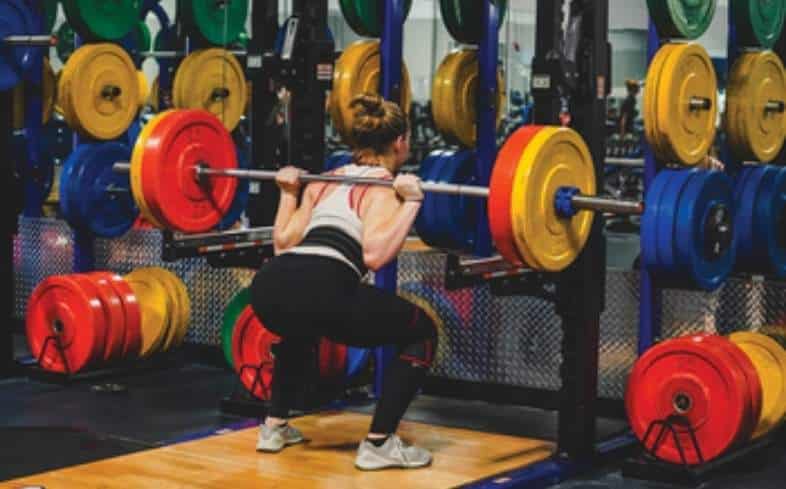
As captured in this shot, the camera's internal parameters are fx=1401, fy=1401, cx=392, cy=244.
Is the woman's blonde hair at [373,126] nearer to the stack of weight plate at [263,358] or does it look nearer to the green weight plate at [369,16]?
the stack of weight plate at [263,358]

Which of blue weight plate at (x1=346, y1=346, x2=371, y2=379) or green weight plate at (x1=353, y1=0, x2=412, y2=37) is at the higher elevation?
green weight plate at (x1=353, y1=0, x2=412, y2=37)

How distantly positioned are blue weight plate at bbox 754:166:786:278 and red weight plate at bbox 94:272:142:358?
265 cm

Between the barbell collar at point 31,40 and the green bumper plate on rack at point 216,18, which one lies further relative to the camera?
the green bumper plate on rack at point 216,18

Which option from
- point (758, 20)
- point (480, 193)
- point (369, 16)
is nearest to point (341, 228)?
point (480, 193)

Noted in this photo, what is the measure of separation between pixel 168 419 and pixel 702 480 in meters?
2.08

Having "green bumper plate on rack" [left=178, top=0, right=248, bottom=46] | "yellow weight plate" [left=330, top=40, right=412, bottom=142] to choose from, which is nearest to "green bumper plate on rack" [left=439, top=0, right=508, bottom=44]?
"yellow weight plate" [left=330, top=40, right=412, bottom=142]

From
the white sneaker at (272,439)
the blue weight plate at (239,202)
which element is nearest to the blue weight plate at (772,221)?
the white sneaker at (272,439)

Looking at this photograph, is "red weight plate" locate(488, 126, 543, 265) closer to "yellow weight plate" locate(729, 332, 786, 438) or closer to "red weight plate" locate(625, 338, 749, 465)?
"red weight plate" locate(625, 338, 749, 465)

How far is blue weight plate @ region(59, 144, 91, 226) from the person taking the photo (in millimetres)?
6203

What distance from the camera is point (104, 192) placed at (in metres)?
6.27

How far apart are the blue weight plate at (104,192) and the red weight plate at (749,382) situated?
2.96m

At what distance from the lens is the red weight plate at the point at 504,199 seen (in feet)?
12.8

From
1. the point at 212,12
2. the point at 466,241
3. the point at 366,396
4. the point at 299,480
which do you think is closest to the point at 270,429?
the point at 299,480

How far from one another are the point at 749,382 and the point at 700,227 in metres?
0.52
